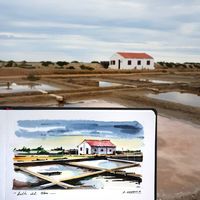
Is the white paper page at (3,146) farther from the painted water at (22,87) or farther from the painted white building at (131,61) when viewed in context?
the painted white building at (131,61)

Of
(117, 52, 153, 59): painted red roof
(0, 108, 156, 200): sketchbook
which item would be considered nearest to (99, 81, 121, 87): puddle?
(117, 52, 153, 59): painted red roof

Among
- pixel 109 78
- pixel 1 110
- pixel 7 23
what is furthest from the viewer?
pixel 109 78

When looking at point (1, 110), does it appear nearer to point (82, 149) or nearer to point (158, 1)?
point (82, 149)

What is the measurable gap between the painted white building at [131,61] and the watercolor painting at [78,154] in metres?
0.80

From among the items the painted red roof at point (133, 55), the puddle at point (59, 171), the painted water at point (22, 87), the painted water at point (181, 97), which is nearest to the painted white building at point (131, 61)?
the painted red roof at point (133, 55)

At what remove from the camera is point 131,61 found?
202 cm

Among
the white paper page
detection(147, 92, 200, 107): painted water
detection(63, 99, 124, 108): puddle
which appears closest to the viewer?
the white paper page

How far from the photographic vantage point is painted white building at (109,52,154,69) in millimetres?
2004

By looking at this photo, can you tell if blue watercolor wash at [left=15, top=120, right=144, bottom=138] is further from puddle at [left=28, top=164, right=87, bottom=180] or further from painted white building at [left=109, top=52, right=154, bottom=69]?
painted white building at [left=109, top=52, right=154, bottom=69]

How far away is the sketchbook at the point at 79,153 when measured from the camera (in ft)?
3.99

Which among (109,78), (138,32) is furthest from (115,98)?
(138,32)

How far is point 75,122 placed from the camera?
124 cm

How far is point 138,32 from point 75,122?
937 mm

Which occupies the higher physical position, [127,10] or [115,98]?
[127,10]
